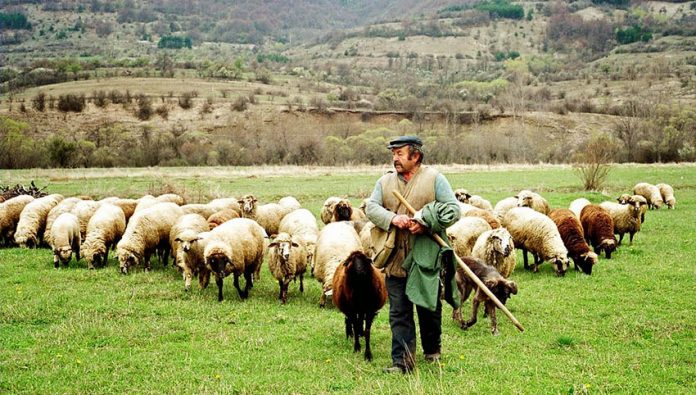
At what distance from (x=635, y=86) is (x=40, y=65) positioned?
117466 millimetres

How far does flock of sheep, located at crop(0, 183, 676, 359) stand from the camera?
9984 mm

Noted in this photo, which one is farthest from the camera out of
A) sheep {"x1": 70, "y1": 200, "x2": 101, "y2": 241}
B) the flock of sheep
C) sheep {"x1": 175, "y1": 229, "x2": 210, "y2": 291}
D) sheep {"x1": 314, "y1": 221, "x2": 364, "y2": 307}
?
sheep {"x1": 70, "y1": 200, "x2": 101, "y2": 241}

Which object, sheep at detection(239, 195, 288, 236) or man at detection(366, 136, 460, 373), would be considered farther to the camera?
sheep at detection(239, 195, 288, 236)

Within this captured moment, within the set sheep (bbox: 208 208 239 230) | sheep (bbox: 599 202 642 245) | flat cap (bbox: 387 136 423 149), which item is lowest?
sheep (bbox: 599 202 642 245)

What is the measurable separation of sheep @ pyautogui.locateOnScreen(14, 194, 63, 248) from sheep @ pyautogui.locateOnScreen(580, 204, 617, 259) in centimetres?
1735

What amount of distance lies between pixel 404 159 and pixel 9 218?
1656cm

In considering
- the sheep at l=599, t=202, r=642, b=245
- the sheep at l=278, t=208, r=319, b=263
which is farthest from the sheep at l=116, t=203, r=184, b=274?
the sheep at l=599, t=202, r=642, b=245

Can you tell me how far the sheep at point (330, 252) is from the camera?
36.0ft

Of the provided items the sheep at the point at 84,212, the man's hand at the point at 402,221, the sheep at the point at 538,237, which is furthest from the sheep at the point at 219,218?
the man's hand at the point at 402,221

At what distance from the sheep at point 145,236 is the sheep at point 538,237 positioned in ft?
31.0

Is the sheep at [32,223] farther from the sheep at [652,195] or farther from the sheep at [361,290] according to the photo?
the sheep at [652,195]

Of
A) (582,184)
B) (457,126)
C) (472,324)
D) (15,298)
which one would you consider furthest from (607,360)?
(457,126)

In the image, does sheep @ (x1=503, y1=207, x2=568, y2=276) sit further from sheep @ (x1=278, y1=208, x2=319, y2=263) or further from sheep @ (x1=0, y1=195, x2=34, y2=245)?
sheep @ (x1=0, y1=195, x2=34, y2=245)

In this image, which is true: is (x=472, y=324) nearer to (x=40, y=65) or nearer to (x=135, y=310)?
(x=135, y=310)
